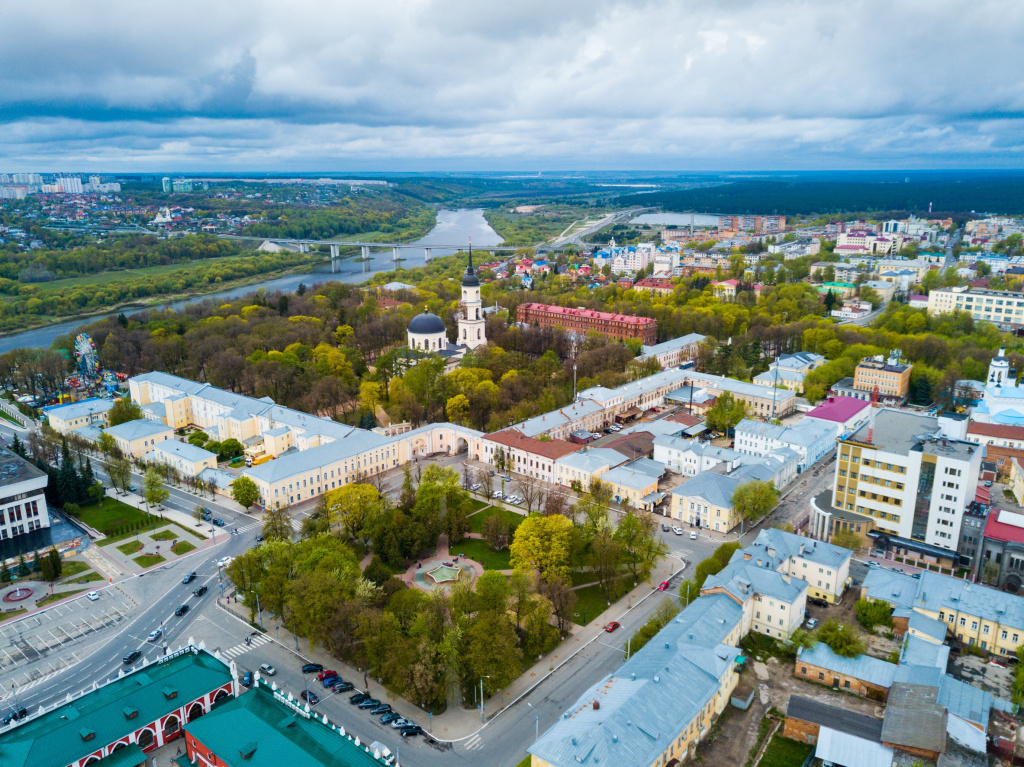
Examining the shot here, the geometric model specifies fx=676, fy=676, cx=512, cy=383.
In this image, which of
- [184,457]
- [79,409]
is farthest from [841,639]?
[79,409]

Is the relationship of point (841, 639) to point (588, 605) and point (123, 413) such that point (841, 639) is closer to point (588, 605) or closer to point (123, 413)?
point (588, 605)

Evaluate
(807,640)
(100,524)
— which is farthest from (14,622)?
(807,640)

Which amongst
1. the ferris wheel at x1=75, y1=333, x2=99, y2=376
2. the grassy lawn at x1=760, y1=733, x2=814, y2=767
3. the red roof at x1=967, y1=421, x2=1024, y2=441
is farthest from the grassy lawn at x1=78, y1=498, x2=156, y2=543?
the red roof at x1=967, y1=421, x2=1024, y2=441

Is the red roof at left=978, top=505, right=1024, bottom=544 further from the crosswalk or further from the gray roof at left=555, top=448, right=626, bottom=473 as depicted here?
the crosswalk

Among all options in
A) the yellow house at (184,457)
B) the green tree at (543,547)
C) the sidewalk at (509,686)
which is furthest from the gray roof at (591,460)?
the yellow house at (184,457)

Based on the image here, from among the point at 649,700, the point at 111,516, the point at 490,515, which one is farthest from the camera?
the point at 111,516

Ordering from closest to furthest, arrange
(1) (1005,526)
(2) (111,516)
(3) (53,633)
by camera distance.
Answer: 1. (3) (53,633)
2. (1) (1005,526)
3. (2) (111,516)
